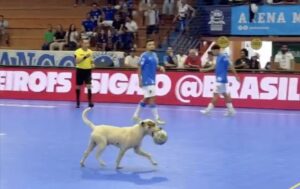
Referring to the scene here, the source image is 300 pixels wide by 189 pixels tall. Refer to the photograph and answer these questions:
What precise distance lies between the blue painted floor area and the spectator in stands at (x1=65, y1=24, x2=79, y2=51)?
9.40m

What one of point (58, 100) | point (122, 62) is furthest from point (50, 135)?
point (122, 62)

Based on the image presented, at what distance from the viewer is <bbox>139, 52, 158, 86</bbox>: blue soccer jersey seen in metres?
13.6

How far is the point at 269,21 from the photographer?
24.0m

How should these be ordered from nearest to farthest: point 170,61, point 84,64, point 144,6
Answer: point 84,64 → point 170,61 → point 144,6

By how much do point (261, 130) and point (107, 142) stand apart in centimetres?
548

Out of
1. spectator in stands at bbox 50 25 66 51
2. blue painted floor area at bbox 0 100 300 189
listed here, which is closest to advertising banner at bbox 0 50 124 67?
spectator in stands at bbox 50 25 66 51

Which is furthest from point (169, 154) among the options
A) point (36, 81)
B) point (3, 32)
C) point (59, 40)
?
point (3, 32)

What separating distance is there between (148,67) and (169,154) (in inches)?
152

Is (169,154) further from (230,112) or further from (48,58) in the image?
(48,58)

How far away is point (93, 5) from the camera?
2772 centimetres

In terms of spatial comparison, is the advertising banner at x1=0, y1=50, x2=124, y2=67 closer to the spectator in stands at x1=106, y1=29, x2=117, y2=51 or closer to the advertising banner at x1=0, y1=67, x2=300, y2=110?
the spectator in stands at x1=106, y1=29, x2=117, y2=51

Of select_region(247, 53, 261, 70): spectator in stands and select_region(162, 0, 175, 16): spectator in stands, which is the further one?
select_region(162, 0, 175, 16): spectator in stands

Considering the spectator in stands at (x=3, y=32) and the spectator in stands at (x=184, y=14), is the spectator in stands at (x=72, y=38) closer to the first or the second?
the spectator in stands at (x=3, y=32)

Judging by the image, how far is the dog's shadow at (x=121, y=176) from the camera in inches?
323
